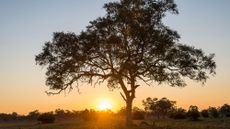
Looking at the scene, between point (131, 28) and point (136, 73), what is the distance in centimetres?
525

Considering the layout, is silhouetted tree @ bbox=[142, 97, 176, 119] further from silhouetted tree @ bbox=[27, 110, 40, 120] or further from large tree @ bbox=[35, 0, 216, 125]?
large tree @ bbox=[35, 0, 216, 125]

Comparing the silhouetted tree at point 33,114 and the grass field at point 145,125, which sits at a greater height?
the silhouetted tree at point 33,114

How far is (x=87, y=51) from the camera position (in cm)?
5175

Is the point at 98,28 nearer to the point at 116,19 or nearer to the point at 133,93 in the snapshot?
the point at 116,19

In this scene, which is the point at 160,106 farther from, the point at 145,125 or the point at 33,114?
the point at 145,125

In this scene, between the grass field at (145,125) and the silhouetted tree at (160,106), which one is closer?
the grass field at (145,125)

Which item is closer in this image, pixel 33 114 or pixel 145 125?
pixel 145 125

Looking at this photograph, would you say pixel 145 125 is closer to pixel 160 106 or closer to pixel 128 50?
pixel 128 50

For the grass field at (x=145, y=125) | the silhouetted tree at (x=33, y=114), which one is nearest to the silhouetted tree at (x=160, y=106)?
the silhouetted tree at (x=33, y=114)

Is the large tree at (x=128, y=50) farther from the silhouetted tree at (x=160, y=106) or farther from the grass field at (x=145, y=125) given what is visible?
the silhouetted tree at (x=160, y=106)

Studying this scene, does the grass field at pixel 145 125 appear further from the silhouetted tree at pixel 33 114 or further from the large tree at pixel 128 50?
the silhouetted tree at pixel 33 114

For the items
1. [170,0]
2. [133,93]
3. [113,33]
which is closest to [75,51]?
[113,33]

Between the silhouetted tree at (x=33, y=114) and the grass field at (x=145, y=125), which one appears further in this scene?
the silhouetted tree at (x=33, y=114)

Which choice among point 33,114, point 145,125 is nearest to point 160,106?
point 33,114
